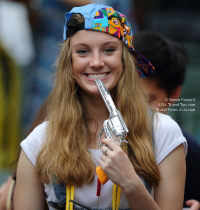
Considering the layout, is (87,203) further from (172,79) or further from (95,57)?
(172,79)

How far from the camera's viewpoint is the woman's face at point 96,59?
2.62 meters

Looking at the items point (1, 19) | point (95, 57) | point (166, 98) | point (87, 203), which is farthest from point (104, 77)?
point (1, 19)

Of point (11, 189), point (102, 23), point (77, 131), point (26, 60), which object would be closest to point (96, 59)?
point (102, 23)

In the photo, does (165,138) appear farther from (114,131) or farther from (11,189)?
(11,189)

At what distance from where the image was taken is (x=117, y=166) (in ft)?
7.21

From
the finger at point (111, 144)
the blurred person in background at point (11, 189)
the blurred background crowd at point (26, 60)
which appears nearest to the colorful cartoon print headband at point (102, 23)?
the blurred person in background at point (11, 189)

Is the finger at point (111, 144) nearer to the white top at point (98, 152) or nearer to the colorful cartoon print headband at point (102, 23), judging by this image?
the white top at point (98, 152)

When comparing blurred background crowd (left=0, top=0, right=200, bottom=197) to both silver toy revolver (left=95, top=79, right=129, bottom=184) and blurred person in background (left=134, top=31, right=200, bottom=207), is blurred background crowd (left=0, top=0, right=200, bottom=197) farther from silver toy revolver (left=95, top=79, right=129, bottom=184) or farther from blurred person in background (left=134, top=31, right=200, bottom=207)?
silver toy revolver (left=95, top=79, right=129, bottom=184)

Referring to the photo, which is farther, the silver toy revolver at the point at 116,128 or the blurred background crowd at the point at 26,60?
the blurred background crowd at the point at 26,60

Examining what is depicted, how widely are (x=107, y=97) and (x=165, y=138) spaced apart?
18.2 inches

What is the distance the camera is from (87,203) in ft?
8.27

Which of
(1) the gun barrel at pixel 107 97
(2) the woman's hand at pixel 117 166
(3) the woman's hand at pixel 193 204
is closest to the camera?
(2) the woman's hand at pixel 117 166

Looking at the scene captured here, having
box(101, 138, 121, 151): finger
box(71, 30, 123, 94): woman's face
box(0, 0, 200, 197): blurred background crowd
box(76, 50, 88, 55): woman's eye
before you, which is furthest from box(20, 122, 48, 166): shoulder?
box(0, 0, 200, 197): blurred background crowd

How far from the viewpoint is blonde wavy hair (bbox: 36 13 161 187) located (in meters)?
2.53
